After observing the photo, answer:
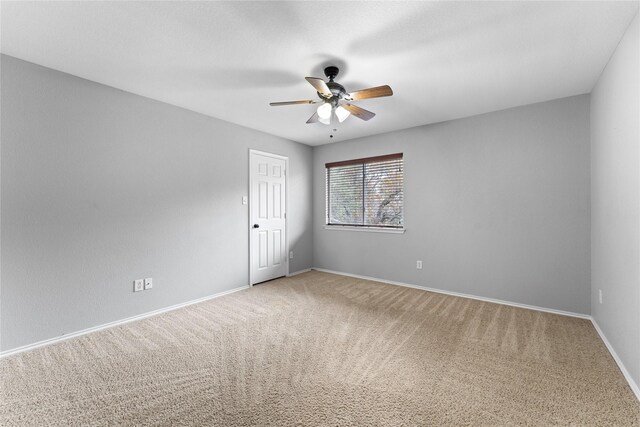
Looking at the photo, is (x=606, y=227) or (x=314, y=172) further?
(x=314, y=172)

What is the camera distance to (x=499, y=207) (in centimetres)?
355

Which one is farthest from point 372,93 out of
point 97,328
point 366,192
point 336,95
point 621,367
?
point 97,328

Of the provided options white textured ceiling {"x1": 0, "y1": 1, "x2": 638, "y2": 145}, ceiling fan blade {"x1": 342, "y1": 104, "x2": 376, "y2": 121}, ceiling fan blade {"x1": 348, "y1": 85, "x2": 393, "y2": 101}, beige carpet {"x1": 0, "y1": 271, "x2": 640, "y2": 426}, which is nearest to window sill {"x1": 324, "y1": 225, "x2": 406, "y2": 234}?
beige carpet {"x1": 0, "y1": 271, "x2": 640, "y2": 426}

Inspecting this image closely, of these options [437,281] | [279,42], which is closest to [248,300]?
[437,281]

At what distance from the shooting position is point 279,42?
211 centimetres

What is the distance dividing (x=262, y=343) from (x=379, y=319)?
1277 millimetres

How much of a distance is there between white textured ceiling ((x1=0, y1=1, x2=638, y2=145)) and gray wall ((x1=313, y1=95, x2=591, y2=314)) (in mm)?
464

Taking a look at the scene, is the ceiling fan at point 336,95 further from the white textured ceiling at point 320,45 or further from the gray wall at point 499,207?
the gray wall at point 499,207

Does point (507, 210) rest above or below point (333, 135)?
below

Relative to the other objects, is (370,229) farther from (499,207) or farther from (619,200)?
(619,200)

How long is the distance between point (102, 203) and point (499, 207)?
180 inches

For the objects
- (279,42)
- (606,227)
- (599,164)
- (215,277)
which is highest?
(279,42)

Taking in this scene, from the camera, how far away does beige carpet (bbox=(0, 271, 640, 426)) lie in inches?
64.2

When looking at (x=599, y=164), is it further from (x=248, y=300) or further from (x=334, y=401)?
(x=248, y=300)
